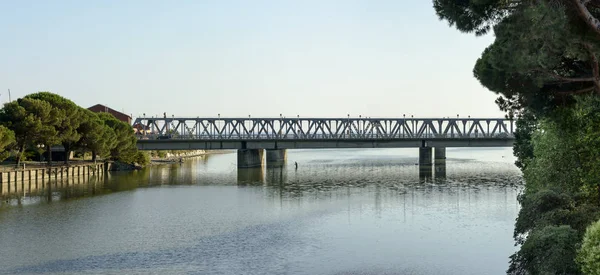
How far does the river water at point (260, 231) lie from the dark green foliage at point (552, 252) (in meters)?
6.77

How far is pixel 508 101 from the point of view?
78.6 feet

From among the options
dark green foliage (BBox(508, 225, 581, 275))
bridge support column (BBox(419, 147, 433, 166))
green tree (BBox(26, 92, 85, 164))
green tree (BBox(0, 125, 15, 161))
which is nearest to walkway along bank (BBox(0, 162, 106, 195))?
green tree (BBox(0, 125, 15, 161))

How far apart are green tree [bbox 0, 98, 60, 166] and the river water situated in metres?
13.1

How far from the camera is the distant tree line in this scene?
72.9 metres

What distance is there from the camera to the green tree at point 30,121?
72981 mm

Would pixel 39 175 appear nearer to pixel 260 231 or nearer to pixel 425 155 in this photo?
pixel 260 231

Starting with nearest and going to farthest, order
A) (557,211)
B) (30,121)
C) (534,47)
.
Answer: (534,47)
(557,211)
(30,121)

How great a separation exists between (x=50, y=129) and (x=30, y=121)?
3.21m

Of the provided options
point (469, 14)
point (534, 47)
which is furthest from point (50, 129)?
point (534, 47)

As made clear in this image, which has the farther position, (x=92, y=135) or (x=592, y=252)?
(x=92, y=135)

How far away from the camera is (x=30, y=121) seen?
73.1 meters

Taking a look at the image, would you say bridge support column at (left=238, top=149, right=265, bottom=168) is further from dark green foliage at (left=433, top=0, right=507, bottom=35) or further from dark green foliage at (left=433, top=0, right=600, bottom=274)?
dark green foliage at (left=433, top=0, right=507, bottom=35)

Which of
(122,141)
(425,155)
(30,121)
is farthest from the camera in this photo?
(425,155)

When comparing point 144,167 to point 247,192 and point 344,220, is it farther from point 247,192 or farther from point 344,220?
point 344,220
